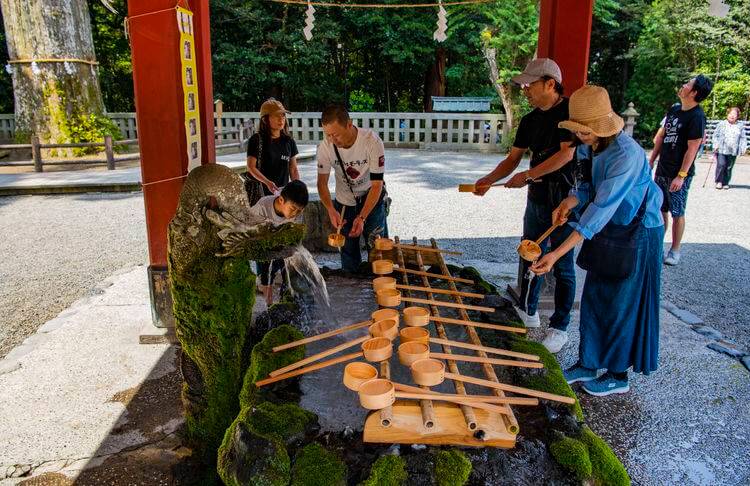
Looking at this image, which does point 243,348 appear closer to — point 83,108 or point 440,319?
point 440,319

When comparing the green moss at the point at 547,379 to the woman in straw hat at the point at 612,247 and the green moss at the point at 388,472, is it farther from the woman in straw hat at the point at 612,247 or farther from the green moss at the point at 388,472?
the green moss at the point at 388,472

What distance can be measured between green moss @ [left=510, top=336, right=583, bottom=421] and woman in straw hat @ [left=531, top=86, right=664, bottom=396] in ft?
1.36

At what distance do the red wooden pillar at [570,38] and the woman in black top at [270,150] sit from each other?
7.39 feet

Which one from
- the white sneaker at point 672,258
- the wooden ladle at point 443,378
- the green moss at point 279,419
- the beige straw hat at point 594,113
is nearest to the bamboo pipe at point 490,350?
the wooden ladle at point 443,378

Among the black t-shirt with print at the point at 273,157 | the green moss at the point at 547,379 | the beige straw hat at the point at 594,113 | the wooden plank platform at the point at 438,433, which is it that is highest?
the beige straw hat at the point at 594,113

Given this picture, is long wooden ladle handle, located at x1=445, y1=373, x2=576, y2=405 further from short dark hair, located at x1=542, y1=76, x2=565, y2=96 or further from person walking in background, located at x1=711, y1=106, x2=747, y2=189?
person walking in background, located at x1=711, y1=106, x2=747, y2=189

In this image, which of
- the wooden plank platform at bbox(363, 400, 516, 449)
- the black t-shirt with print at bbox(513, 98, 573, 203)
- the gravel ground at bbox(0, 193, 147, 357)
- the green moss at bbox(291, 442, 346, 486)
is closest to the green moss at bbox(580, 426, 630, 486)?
the wooden plank platform at bbox(363, 400, 516, 449)

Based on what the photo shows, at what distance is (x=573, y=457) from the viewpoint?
1798 mm

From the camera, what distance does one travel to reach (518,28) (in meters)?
15.1

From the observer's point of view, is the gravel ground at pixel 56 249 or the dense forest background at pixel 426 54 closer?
the gravel ground at pixel 56 249

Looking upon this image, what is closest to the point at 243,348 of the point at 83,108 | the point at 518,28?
the point at 83,108

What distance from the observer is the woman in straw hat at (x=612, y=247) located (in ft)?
8.46

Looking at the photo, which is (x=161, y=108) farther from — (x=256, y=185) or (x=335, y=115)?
(x=335, y=115)

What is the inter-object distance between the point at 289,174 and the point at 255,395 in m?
2.86
